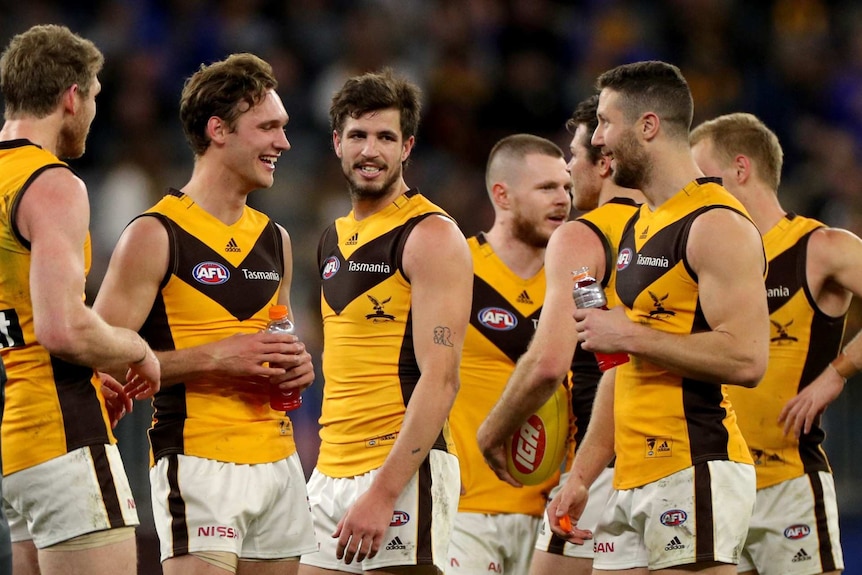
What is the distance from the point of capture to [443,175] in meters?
13.0

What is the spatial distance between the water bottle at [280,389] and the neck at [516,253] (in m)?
1.84

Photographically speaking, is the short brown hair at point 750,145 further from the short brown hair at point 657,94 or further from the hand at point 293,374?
the hand at point 293,374

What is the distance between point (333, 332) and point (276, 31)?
8610 mm

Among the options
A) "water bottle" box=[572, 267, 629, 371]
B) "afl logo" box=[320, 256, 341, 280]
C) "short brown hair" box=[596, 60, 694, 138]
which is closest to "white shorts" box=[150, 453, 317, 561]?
"afl logo" box=[320, 256, 341, 280]

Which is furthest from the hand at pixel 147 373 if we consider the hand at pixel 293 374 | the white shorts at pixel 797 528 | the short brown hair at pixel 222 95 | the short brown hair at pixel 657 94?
the white shorts at pixel 797 528

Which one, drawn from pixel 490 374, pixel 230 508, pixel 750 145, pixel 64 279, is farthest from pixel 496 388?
pixel 64 279

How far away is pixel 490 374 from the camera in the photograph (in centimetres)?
656

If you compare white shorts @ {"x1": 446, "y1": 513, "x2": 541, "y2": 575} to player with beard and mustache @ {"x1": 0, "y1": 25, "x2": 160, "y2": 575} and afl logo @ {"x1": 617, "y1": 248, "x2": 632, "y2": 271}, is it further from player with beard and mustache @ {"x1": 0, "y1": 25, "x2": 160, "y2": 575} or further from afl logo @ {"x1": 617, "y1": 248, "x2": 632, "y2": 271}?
player with beard and mustache @ {"x1": 0, "y1": 25, "x2": 160, "y2": 575}

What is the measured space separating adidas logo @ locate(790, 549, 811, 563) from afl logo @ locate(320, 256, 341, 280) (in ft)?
8.76

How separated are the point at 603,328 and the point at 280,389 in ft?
4.51

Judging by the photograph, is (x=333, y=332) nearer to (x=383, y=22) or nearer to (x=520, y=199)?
(x=520, y=199)

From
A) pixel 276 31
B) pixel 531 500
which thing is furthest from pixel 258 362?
pixel 276 31

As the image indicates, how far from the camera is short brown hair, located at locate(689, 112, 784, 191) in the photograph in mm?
6520

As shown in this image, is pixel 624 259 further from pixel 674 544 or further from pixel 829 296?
pixel 829 296
